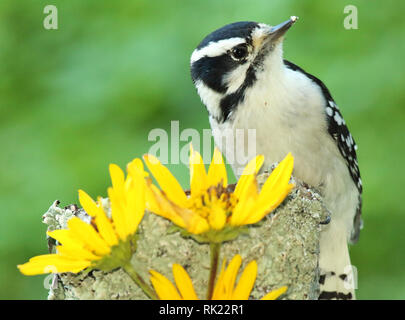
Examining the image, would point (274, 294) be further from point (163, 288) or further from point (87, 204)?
point (87, 204)

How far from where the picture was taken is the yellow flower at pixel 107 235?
1.66 metres

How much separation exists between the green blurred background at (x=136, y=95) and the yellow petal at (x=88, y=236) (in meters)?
2.38

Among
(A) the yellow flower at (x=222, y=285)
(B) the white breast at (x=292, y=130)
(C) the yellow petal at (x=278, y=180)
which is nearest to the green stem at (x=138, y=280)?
(A) the yellow flower at (x=222, y=285)

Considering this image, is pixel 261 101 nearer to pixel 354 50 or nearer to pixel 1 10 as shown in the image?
pixel 354 50

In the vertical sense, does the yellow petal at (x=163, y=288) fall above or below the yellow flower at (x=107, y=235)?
below

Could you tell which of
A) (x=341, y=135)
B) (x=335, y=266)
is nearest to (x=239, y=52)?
(x=341, y=135)

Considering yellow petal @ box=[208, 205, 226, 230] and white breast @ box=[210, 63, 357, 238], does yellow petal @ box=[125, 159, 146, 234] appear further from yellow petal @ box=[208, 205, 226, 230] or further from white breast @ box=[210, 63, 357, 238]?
white breast @ box=[210, 63, 357, 238]

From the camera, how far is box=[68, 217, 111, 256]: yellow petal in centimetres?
164

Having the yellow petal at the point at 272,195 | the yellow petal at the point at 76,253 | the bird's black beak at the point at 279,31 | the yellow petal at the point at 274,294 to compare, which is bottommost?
the yellow petal at the point at 274,294

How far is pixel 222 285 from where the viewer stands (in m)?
1.67

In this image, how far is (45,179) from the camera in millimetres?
4551

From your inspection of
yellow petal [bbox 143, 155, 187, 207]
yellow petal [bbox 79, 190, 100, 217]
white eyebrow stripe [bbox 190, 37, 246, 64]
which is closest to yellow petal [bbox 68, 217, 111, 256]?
yellow petal [bbox 79, 190, 100, 217]

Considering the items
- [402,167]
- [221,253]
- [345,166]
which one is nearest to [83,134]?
[345,166]

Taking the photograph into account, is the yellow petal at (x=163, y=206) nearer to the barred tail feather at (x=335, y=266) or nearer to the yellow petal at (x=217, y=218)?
the yellow petal at (x=217, y=218)
